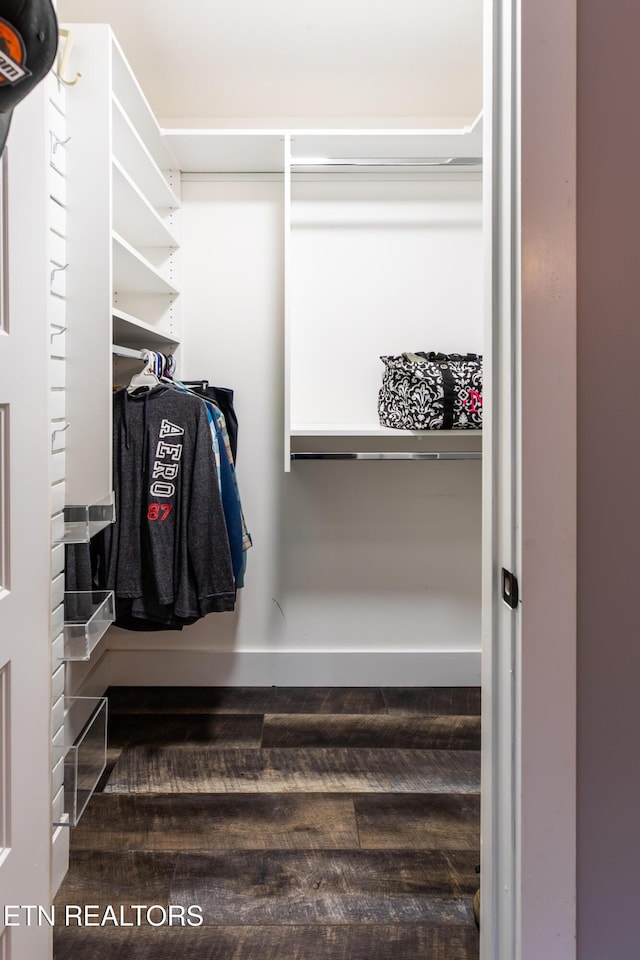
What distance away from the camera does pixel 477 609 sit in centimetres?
258

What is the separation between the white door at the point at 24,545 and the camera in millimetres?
847

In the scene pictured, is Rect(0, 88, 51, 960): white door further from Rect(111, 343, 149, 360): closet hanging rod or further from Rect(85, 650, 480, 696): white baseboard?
Rect(85, 650, 480, 696): white baseboard

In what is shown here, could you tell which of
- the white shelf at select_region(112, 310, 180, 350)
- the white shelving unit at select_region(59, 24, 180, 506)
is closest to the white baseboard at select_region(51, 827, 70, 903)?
the white shelving unit at select_region(59, 24, 180, 506)

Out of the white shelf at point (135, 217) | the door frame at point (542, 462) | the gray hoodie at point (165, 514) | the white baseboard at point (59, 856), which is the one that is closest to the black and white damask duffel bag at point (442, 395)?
the gray hoodie at point (165, 514)

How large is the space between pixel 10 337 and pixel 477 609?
222 cm

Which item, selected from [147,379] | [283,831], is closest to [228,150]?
[147,379]

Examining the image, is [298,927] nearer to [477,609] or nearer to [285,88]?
[477,609]

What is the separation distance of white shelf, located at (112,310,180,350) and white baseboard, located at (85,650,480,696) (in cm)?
133

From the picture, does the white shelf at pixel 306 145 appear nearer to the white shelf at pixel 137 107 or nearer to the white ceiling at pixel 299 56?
the white shelf at pixel 137 107

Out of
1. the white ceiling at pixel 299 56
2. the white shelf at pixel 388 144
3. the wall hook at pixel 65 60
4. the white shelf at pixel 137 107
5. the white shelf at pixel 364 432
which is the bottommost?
the white shelf at pixel 364 432

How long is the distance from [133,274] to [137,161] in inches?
14.3

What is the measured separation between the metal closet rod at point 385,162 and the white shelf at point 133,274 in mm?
681

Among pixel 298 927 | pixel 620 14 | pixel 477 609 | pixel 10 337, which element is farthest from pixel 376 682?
pixel 620 14

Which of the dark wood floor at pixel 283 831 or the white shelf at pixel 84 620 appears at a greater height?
the white shelf at pixel 84 620
